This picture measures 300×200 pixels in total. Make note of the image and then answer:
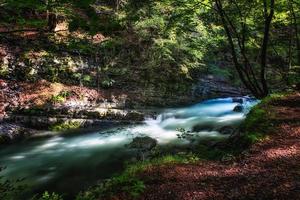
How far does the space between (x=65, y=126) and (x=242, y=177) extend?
10.7 metres

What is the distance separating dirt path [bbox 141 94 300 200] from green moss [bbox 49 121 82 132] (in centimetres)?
892

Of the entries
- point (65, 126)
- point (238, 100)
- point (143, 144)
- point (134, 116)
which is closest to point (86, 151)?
point (143, 144)

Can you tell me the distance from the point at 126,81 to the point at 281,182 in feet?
49.0

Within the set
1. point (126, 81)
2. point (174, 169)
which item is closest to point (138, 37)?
Result: point (126, 81)

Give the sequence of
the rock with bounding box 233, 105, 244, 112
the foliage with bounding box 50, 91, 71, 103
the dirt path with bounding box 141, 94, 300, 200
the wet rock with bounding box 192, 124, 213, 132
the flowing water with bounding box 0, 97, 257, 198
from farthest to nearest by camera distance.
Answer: the rock with bounding box 233, 105, 244, 112, the foliage with bounding box 50, 91, 71, 103, the wet rock with bounding box 192, 124, 213, 132, the flowing water with bounding box 0, 97, 257, 198, the dirt path with bounding box 141, 94, 300, 200

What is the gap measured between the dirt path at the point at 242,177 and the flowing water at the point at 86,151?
3.90 meters

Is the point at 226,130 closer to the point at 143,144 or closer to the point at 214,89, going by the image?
the point at 143,144

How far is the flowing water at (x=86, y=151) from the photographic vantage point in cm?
1093

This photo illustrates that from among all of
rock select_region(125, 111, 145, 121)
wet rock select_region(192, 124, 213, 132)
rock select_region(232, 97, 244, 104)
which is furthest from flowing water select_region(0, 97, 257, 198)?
rock select_region(232, 97, 244, 104)

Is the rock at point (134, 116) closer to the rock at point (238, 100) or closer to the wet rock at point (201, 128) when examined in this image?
the wet rock at point (201, 128)

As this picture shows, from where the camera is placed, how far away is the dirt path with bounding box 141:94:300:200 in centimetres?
628

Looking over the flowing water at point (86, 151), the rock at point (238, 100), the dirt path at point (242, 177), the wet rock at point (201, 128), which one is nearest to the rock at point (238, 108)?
the flowing water at point (86, 151)

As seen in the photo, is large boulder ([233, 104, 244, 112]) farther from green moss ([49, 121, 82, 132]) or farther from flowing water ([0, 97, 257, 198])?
green moss ([49, 121, 82, 132])

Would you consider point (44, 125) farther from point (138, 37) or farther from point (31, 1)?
point (31, 1)
